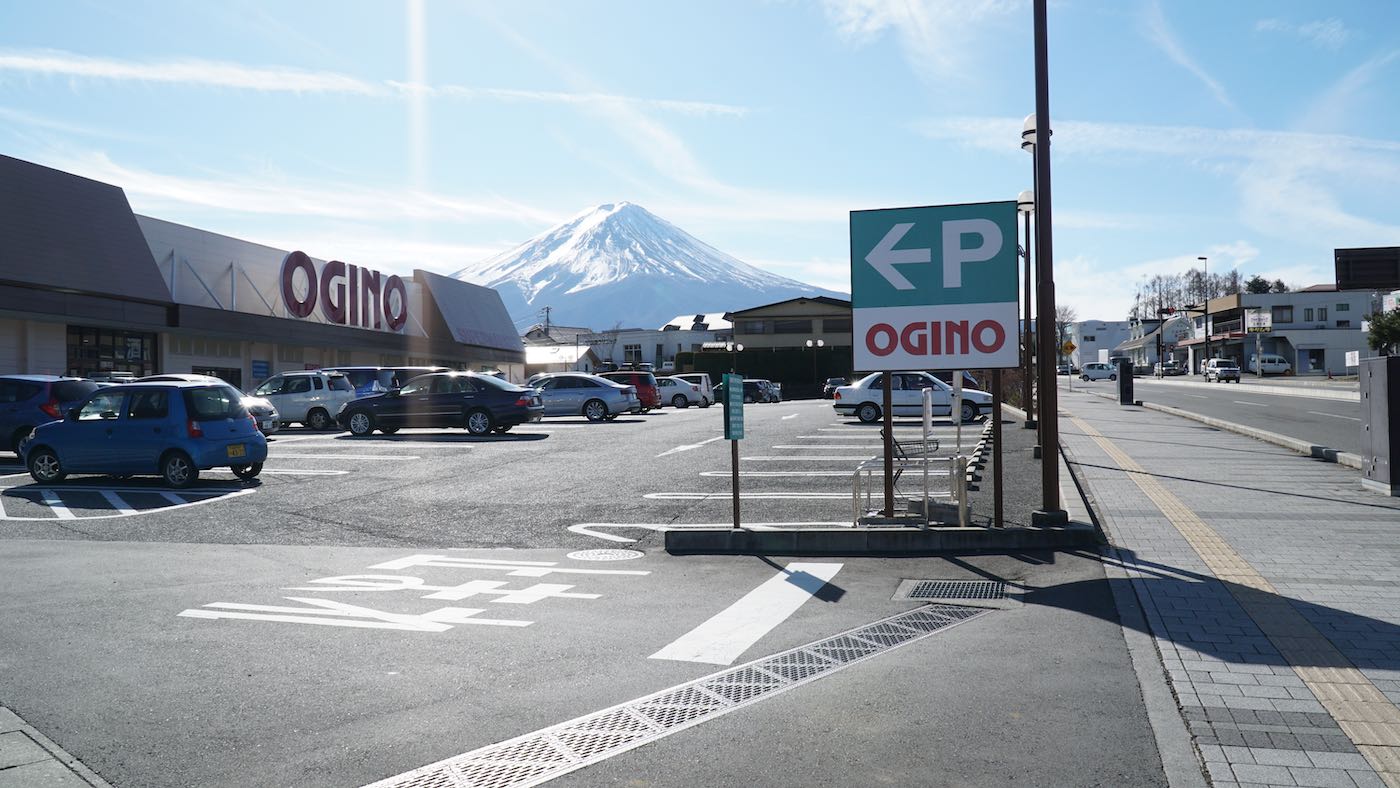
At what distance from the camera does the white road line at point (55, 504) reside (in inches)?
464

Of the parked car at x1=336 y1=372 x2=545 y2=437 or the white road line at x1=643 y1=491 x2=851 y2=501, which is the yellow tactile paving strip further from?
the parked car at x1=336 y1=372 x2=545 y2=437

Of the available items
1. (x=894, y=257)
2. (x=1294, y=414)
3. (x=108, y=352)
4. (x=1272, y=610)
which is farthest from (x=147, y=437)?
(x=1294, y=414)

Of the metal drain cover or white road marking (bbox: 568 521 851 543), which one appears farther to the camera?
white road marking (bbox: 568 521 851 543)

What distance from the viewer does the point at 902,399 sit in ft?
93.7

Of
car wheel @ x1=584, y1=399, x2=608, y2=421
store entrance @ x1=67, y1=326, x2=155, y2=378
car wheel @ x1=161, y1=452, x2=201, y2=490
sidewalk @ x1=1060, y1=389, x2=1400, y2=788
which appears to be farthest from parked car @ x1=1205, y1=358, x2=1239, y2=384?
car wheel @ x1=161, y1=452, x2=201, y2=490

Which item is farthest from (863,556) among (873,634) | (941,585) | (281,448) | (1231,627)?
(281,448)

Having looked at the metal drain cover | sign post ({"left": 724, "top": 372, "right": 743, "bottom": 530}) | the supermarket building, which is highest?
the supermarket building

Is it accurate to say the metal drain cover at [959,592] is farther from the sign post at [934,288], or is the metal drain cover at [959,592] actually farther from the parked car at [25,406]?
the parked car at [25,406]

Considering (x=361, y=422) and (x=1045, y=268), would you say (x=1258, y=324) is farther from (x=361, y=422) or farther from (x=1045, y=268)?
(x=1045, y=268)

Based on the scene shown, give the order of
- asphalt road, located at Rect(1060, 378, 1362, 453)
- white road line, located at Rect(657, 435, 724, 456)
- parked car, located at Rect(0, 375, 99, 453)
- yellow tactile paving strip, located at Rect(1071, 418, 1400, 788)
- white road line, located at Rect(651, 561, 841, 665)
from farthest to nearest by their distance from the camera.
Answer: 1. asphalt road, located at Rect(1060, 378, 1362, 453)
2. white road line, located at Rect(657, 435, 724, 456)
3. parked car, located at Rect(0, 375, 99, 453)
4. white road line, located at Rect(651, 561, 841, 665)
5. yellow tactile paving strip, located at Rect(1071, 418, 1400, 788)

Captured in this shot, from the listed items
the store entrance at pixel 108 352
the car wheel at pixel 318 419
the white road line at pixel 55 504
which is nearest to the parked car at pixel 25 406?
the white road line at pixel 55 504

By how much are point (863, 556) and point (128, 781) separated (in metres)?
6.22

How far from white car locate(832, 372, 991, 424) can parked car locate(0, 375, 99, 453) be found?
18.1 m

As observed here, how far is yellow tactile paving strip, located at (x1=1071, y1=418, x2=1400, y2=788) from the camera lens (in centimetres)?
388
